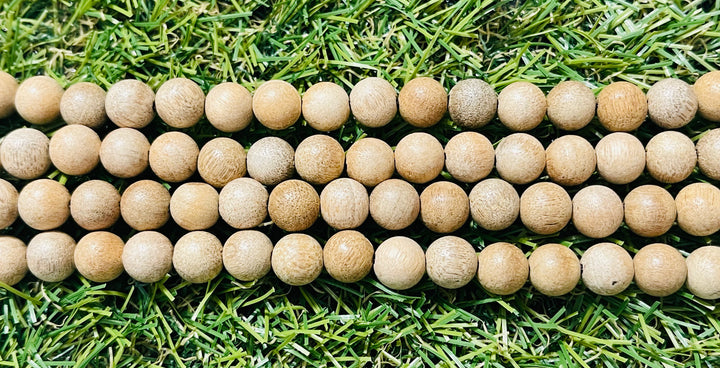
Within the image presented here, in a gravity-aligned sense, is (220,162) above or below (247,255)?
above

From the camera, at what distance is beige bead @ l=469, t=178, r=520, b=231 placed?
1.17 m

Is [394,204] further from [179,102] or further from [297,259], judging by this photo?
[179,102]

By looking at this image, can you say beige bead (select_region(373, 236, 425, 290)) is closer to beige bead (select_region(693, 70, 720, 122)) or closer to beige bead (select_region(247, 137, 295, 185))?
beige bead (select_region(247, 137, 295, 185))

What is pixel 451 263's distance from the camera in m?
1.17

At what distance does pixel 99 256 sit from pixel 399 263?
2.11ft

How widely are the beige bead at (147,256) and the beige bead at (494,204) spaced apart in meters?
0.68

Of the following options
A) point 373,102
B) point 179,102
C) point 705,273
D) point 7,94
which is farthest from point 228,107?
point 705,273

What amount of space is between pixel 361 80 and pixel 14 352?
1002 millimetres

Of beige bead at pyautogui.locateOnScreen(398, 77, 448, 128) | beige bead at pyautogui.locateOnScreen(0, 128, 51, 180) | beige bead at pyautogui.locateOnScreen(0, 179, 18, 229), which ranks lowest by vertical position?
beige bead at pyautogui.locateOnScreen(0, 179, 18, 229)

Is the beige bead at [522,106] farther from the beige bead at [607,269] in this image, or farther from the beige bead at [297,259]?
the beige bead at [297,259]

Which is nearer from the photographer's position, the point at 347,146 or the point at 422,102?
the point at 422,102

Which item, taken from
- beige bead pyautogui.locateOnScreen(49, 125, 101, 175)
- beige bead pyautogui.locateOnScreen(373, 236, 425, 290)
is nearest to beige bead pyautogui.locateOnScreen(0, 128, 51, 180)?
beige bead pyautogui.locateOnScreen(49, 125, 101, 175)

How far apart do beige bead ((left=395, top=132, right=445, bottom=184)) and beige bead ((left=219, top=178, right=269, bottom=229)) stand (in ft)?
1.01

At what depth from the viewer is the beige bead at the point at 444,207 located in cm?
117
